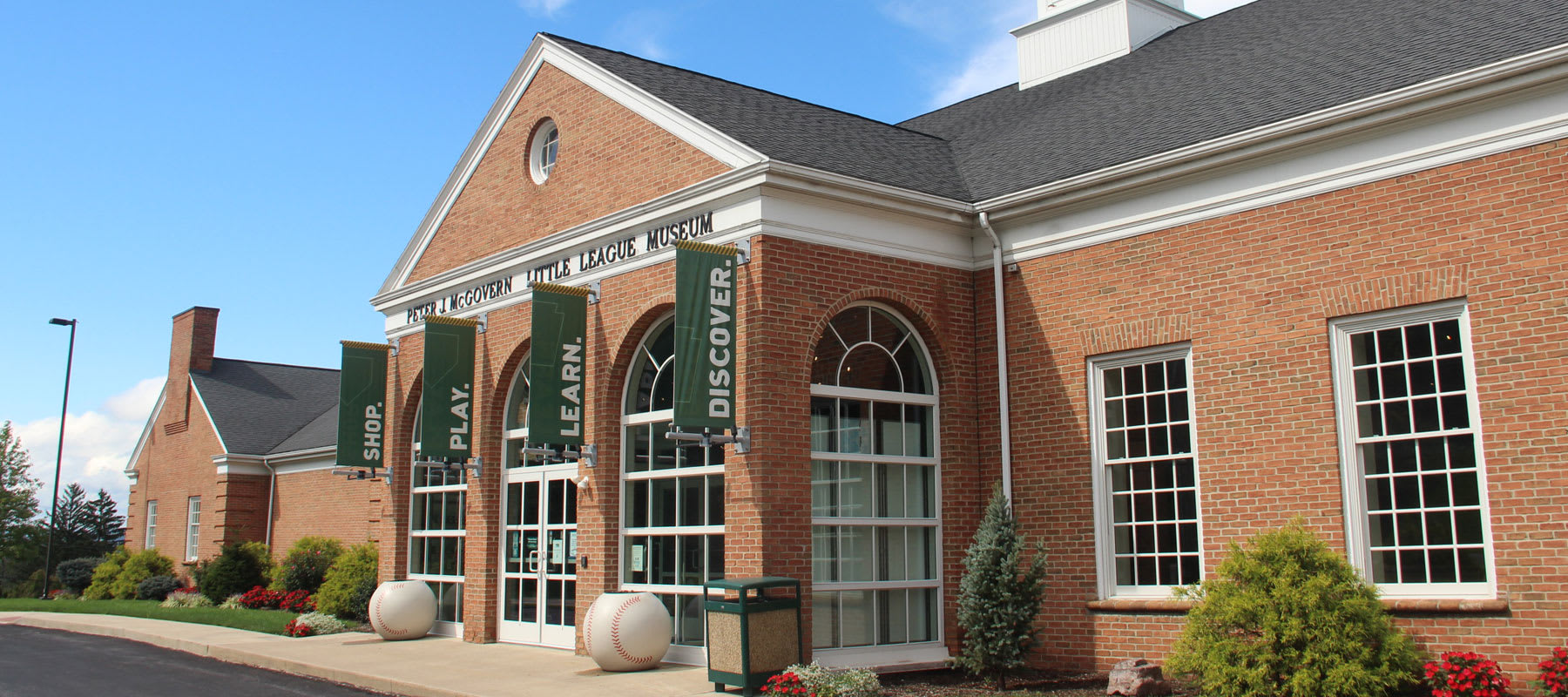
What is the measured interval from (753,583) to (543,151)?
8.29 meters

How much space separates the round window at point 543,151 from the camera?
1716cm

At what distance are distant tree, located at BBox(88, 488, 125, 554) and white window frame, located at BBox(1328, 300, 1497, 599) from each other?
46.4 metres

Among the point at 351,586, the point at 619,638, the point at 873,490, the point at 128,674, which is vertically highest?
the point at 873,490

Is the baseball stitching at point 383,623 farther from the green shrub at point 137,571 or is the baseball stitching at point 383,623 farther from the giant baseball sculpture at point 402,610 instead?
the green shrub at point 137,571

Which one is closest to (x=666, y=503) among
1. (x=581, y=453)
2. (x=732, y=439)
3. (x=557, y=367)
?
(x=581, y=453)

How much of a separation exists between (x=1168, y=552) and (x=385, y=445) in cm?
1306

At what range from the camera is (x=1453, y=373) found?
1055 cm

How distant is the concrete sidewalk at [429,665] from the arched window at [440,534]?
0.76 metres

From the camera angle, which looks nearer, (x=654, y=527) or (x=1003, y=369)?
(x=1003, y=369)

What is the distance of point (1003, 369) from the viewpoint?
14.0 metres

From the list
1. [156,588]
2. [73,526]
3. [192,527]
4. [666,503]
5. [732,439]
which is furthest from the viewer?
[73,526]

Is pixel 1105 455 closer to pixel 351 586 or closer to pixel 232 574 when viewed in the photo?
pixel 351 586

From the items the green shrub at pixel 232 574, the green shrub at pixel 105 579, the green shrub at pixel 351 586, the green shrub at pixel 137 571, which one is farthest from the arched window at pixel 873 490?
the green shrub at pixel 105 579

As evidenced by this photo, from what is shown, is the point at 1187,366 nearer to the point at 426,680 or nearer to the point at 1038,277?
the point at 1038,277
